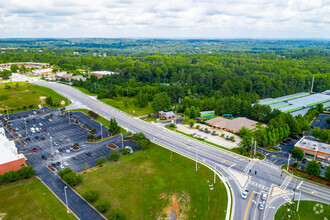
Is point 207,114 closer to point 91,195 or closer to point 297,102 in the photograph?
point 297,102

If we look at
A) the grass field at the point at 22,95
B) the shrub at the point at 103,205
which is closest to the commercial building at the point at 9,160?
the shrub at the point at 103,205

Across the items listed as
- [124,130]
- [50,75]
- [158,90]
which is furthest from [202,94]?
[50,75]

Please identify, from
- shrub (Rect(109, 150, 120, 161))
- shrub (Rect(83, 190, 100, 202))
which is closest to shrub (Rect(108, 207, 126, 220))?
shrub (Rect(83, 190, 100, 202))

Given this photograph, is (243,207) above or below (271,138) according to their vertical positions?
below

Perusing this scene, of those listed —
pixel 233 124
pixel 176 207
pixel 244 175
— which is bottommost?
pixel 176 207

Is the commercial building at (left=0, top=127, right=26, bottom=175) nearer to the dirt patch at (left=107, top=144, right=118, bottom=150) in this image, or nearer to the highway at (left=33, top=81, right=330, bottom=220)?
the dirt patch at (left=107, top=144, right=118, bottom=150)

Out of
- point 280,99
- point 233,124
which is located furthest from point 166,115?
point 280,99

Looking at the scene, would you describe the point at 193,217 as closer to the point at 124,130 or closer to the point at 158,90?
the point at 124,130
